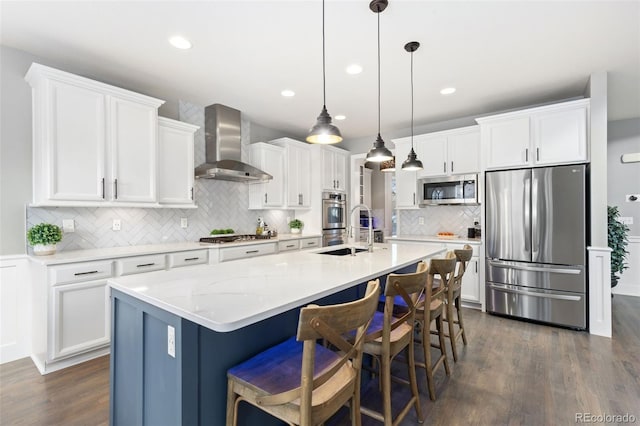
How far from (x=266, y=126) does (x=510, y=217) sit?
150 inches

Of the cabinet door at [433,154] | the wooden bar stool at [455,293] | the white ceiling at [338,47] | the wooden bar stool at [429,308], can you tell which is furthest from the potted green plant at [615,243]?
the wooden bar stool at [429,308]

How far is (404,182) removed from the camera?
4945 millimetres

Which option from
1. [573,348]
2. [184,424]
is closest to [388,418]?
[184,424]

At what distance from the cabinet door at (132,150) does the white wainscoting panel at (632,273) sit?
6759 mm

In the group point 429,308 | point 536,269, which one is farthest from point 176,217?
point 536,269

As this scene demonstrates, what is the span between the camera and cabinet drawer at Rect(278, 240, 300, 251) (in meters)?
4.48

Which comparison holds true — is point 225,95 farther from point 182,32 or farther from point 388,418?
point 388,418

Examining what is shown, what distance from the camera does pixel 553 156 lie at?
3.60 m

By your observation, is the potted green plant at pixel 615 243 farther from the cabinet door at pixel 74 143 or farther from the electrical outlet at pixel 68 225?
the electrical outlet at pixel 68 225

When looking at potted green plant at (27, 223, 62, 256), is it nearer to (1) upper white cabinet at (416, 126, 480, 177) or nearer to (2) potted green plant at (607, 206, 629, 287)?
(1) upper white cabinet at (416, 126, 480, 177)

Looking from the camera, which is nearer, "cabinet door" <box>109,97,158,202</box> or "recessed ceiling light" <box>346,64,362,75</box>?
"cabinet door" <box>109,97,158,202</box>

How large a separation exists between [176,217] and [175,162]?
731 millimetres

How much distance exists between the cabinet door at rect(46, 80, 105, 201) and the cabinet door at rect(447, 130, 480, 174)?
4225 mm

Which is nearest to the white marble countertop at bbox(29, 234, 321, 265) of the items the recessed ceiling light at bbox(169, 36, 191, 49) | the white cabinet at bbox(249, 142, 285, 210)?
the white cabinet at bbox(249, 142, 285, 210)
